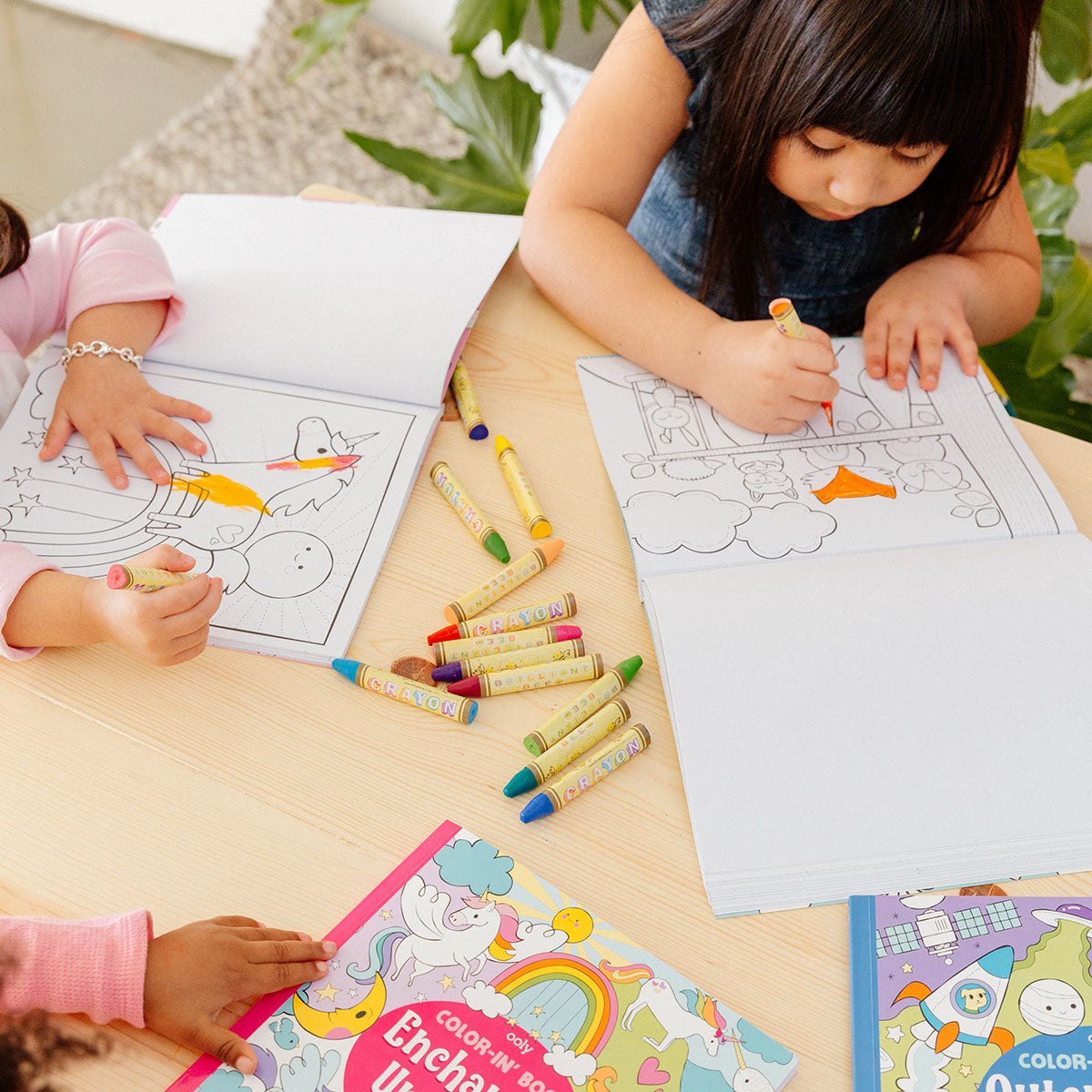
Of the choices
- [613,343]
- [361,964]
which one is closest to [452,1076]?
[361,964]

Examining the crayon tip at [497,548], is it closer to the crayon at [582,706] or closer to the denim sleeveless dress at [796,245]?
the crayon at [582,706]

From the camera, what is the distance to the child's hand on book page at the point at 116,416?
0.73 metres

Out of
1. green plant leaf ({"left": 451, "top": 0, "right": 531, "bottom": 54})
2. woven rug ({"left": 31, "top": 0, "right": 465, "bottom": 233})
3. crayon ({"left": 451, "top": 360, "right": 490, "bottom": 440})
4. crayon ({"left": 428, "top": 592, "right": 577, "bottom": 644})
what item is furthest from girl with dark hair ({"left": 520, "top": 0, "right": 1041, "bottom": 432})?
woven rug ({"left": 31, "top": 0, "right": 465, "bottom": 233})

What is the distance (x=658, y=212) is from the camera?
3.66 feet

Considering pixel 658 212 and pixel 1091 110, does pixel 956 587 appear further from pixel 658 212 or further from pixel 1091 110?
pixel 1091 110

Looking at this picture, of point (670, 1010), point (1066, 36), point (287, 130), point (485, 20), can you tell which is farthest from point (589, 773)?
point (287, 130)

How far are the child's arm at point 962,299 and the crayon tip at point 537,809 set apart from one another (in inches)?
17.8

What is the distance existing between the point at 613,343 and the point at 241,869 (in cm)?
49

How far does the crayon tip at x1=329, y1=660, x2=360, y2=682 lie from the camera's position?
24.3 inches

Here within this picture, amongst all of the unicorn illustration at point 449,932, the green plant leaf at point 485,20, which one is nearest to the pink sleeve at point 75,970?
the unicorn illustration at point 449,932

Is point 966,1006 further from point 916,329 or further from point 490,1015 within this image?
point 916,329

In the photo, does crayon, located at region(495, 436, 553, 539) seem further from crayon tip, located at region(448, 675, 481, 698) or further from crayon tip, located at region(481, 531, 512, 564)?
crayon tip, located at region(448, 675, 481, 698)

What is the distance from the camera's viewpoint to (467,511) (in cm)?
72

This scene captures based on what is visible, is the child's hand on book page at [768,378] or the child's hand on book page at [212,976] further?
the child's hand on book page at [768,378]
